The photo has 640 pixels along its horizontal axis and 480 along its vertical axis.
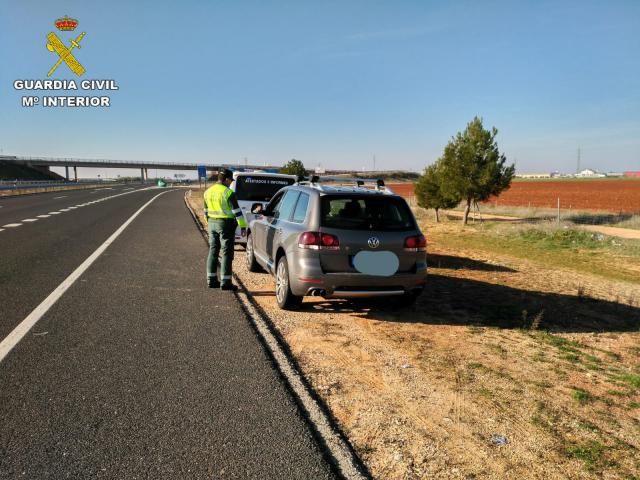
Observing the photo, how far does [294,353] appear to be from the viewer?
15.0 ft

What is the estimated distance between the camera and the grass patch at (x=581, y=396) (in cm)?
375

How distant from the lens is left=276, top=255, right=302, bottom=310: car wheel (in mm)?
5926

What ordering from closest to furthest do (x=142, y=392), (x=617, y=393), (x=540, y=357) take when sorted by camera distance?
(x=142, y=392), (x=617, y=393), (x=540, y=357)

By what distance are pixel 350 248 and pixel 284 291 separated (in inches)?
45.3

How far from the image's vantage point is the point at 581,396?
3.82 m

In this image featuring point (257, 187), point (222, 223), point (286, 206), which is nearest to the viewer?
point (286, 206)

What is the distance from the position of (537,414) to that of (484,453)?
0.81 m

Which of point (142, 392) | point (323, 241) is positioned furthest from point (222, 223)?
point (142, 392)

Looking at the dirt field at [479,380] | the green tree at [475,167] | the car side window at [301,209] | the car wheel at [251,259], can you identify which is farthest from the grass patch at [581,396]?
the green tree at [475,167]

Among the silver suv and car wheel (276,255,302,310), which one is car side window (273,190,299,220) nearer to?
the silver suv

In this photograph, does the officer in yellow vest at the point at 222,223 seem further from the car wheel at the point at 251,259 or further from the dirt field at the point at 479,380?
the car wheel at the point at 251,259

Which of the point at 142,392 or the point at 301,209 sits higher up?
the point at 301,209

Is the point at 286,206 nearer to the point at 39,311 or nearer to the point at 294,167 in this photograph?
the point at 39,311

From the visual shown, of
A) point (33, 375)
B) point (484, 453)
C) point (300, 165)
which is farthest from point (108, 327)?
point (300, 165)
